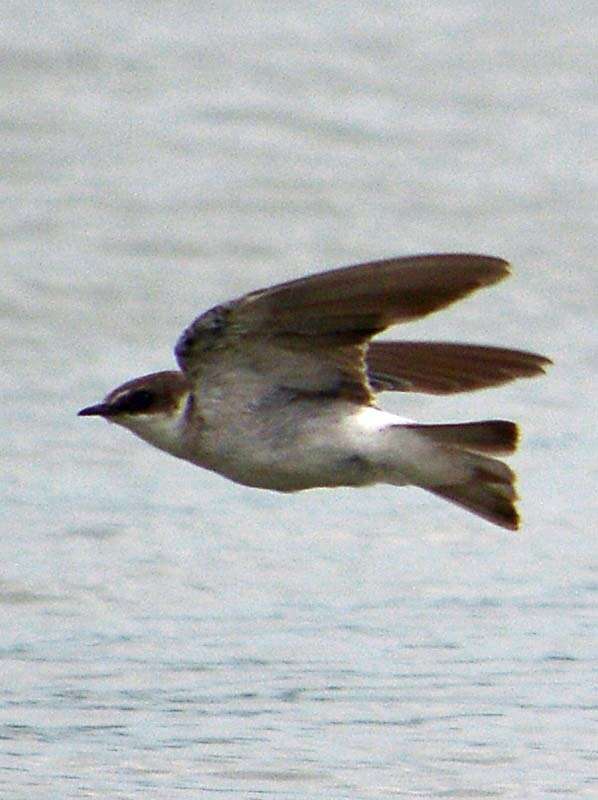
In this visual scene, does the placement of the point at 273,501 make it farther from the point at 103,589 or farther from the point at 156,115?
the point at 156,115

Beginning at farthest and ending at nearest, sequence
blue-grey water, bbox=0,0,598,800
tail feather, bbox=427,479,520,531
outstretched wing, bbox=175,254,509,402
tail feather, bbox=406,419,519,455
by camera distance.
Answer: blue-grey water, bbox=0,0,598,800 → tail feather, bbox=427,479,520,531 → tail feather, bbox=406,419,519,455 → outstretched wing, bbox=175,254,509,402

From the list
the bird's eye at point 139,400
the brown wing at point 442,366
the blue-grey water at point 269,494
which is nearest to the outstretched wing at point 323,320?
the bird's eye at point 139,400

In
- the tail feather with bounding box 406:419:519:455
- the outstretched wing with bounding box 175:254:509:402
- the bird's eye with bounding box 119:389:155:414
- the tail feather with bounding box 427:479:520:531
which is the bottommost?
the tail feather with bounding box 427:479:520:531

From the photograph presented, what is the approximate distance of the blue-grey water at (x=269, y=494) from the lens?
21.2 ft

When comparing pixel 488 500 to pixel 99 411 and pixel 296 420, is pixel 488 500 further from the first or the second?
pixel 99 411

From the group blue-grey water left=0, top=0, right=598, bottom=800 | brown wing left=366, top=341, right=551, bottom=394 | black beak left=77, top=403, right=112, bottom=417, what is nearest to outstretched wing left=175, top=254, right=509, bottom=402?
black beak left=77, top=403, right=112, bottom=417

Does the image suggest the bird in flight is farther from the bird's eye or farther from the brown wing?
the brown wing

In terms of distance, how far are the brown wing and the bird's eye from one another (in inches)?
35.4

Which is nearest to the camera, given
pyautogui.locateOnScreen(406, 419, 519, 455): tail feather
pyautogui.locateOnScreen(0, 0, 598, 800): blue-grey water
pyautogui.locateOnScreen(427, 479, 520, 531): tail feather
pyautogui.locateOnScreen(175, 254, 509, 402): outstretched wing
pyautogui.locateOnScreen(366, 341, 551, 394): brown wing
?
pyautogui.locateOnScreen(175, 254, 509, 402): outstretched wing

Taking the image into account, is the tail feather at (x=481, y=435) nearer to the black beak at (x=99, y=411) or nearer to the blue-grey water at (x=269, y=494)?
the black beak at (x=99, y=411)

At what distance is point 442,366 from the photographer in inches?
257

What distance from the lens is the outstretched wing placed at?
5.35 m

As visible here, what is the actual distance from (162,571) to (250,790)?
226 cm

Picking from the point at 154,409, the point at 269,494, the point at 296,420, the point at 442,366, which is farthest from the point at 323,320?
the point at 269,494
